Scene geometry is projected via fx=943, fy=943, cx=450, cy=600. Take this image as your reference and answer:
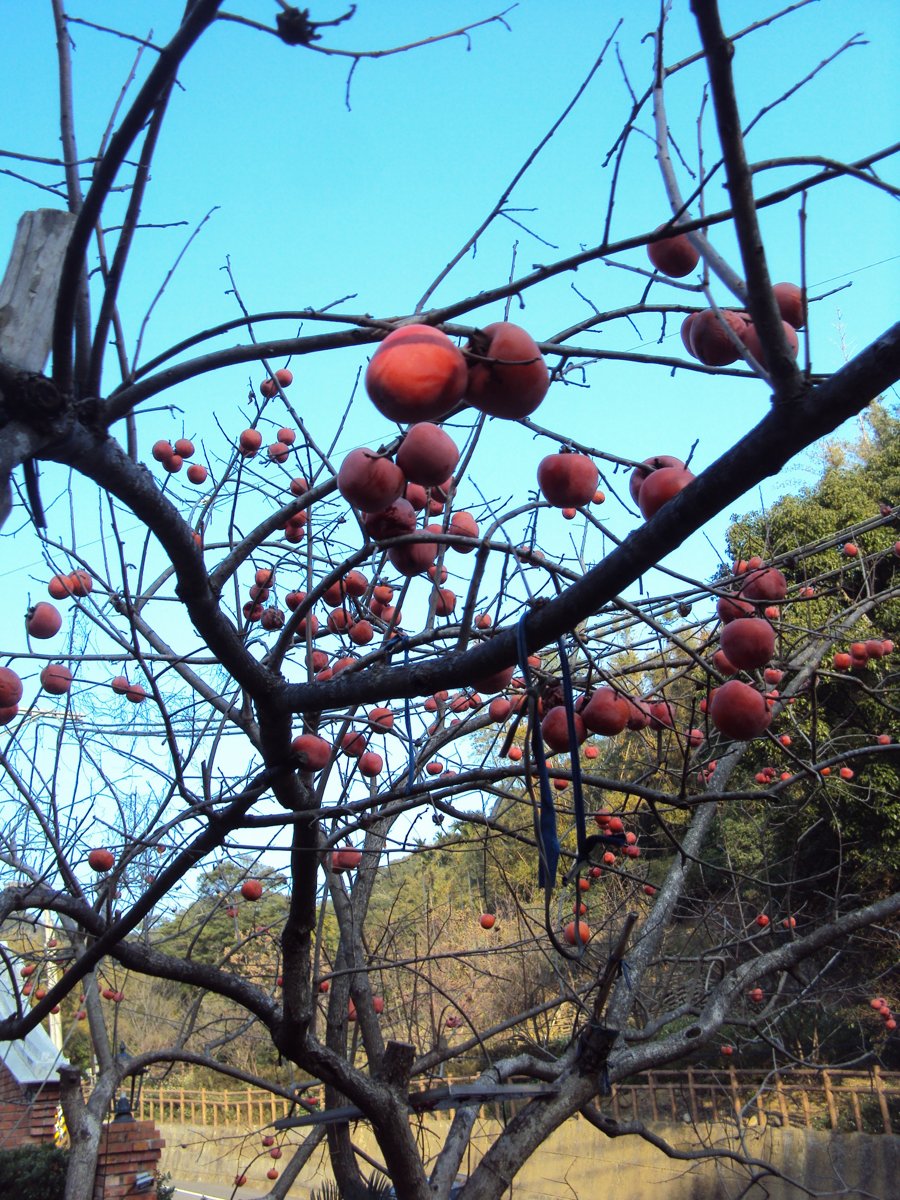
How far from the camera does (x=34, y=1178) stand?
6.50 meters

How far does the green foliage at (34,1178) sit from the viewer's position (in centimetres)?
649

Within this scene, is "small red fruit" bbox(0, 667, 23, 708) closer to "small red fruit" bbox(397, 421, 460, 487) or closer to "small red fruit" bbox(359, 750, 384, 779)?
"small red fruit" bbox(359, 750, 384, 779)

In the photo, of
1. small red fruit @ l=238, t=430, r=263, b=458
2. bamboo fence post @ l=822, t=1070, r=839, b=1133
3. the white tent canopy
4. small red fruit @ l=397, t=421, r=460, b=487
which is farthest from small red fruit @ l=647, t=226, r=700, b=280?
bamboo fence post @ l=822, t=1070, r=839, b=1133

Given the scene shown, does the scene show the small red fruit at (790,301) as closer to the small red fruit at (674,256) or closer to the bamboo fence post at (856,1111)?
the small red fruit at (674,256)

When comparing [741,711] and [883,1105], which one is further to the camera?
[883,1105]

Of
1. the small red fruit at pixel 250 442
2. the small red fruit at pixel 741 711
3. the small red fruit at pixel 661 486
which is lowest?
the small red fruit at pixel 741 711

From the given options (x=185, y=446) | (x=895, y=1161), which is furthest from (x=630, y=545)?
(x=895, y=1161)

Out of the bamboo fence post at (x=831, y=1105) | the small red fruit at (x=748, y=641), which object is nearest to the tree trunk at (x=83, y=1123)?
the small red fruit at (x=748, y=641)

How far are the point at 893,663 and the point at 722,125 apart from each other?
898cm

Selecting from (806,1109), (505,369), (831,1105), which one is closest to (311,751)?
(505,369)

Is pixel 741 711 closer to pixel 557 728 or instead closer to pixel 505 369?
pixel 557 728

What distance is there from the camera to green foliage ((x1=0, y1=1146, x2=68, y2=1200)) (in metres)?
6.49

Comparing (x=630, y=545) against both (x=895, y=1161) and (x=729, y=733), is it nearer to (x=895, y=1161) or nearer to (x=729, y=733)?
(x=729, y=733)

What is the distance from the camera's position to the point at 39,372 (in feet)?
4.51
